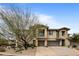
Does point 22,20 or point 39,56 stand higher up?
point 22,20

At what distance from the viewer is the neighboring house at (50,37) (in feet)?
31.0

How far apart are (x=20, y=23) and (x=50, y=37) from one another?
→ 69 centimetres

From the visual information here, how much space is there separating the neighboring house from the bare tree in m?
0.13

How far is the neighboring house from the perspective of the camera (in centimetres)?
945

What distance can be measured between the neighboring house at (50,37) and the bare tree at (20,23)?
13 centimetres

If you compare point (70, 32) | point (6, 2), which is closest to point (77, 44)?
point (70, 32)

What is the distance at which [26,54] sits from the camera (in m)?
9.40

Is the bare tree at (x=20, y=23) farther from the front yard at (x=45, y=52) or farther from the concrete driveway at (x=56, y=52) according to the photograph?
the concrete driveway at (x=56, y=52)

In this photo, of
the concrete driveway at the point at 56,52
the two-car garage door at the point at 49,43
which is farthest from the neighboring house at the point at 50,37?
the concrete driveway at the point at 56,52

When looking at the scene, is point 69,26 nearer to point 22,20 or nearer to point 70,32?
point 70,32

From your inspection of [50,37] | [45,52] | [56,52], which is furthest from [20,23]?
[56,52]

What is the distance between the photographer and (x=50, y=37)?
9.49 metres

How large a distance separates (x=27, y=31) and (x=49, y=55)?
2.22 feet

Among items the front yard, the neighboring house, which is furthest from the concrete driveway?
the neighboring house
